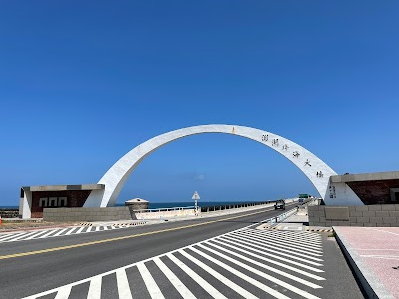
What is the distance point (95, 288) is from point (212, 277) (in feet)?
8.99

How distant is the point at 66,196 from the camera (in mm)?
32469

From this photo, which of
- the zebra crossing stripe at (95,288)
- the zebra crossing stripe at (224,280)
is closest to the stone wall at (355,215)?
the zebra crossing stripe at (224,280)

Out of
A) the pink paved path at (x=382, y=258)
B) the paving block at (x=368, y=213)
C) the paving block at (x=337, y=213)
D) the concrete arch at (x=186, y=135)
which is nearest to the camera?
the pink paved path at (x=382, y=258)

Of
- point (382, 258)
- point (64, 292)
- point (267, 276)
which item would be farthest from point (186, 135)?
point (64, 292)

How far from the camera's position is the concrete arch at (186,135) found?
2611 cm

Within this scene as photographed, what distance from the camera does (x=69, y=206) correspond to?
3231 centimetres

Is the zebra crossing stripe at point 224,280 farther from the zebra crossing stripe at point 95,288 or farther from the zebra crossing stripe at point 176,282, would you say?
the zebra crossing stripe at point 95,288

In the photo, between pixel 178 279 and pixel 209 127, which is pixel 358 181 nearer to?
pixel 209 127

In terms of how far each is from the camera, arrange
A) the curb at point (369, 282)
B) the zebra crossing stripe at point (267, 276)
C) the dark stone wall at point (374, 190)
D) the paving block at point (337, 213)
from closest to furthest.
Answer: the curb at point (369, 282)
the zebra crossing stripe at point (267, 276)
the paving block at point (337, 213)
the dark stone wall at point (374, 190)

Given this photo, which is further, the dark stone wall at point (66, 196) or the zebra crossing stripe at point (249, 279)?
the dark stone wall at point (66, 196)

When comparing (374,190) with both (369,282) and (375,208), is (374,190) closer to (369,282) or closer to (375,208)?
(375,208)

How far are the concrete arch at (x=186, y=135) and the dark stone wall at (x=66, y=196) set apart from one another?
70 centimetres

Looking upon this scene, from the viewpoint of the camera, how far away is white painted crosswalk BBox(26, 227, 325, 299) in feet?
21.3

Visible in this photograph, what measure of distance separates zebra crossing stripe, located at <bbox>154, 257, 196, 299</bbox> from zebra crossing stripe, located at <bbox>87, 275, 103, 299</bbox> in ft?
5.24
